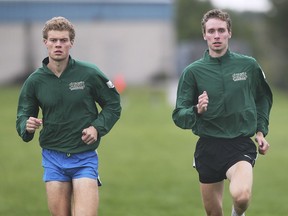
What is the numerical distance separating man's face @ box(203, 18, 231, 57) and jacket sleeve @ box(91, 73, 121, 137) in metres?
1.14

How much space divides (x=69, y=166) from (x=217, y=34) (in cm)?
205

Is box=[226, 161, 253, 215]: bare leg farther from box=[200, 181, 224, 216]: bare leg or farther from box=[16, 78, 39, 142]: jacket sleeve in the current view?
box=[16, 78, 39, 142]: jacket sleeve

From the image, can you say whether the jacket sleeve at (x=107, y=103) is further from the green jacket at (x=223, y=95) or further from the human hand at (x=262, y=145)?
the human hand at (x=262, y=145)

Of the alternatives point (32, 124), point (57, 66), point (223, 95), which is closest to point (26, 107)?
point (32, 124)

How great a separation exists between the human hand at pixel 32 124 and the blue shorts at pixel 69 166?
1.38 feet

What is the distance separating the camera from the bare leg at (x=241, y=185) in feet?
22.3

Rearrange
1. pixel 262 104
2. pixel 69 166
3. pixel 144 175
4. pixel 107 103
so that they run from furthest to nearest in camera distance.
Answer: pixel 144 175 < pixel 262 104 < pixel 107 103 < pixel 69 166

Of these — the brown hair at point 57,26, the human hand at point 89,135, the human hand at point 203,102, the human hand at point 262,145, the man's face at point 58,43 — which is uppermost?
the brown hair at point 57,26

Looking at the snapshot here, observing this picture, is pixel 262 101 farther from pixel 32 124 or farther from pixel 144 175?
pixel 144 175

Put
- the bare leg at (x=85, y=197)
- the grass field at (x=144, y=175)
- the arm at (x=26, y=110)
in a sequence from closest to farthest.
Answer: the bare leg at (x=85, y=197) → the arm at (x=26, y=110) → the grass field at (x=144, y=175)

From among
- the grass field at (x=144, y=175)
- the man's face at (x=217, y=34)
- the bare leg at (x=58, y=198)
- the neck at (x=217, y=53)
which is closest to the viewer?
the bare leg at (x=58, y=198)

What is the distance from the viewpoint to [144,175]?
1589 cm

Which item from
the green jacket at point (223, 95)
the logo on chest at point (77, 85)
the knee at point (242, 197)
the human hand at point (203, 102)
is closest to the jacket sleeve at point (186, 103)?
the green jacket at point (223, 95)

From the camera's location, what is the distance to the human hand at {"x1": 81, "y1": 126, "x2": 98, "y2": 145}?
6.87 m
